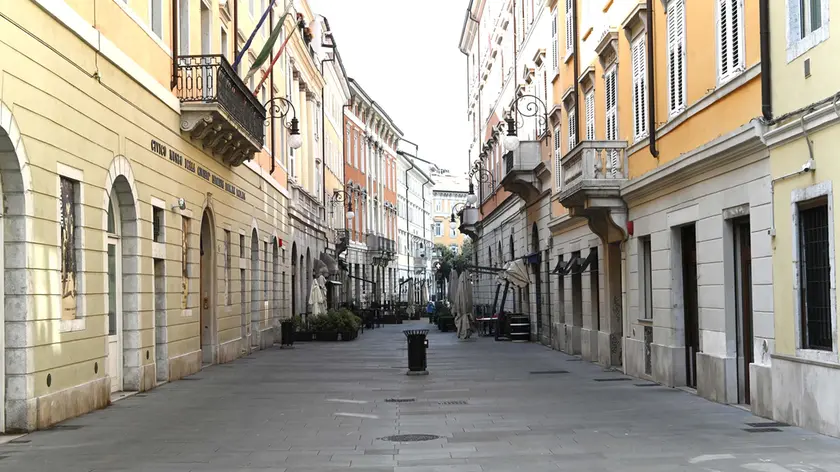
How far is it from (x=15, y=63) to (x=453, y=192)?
120099 mm

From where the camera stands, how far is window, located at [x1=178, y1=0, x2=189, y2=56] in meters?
21.8

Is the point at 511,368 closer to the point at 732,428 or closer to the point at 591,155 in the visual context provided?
the point at 591,155

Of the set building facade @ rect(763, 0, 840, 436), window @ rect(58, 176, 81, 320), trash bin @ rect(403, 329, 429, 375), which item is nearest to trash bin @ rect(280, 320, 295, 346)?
trash bin @ rect(403, 329, 429, 375)

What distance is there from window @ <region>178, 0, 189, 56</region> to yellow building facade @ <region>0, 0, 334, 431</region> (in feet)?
0.14

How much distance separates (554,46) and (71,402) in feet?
64.6

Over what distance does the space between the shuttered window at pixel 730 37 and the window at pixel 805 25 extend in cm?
175

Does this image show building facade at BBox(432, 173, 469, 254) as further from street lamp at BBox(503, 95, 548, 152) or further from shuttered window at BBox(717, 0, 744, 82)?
shuttered window at BBox(717, 0, 744, 82)

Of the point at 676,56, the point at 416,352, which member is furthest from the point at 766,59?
the point at 416,352

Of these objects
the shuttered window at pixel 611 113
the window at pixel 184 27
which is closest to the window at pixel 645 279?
the shuttered window at pixel 611 113

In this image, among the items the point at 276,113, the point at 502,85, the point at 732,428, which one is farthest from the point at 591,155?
the point at 502,85

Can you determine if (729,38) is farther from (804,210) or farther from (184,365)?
(184,365)

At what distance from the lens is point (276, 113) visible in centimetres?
3578

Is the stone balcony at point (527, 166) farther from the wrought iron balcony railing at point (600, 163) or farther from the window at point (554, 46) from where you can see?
the wrought iron balcony railing at point (600, 163)

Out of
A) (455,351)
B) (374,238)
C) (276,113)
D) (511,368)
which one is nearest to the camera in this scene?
(511,368)
